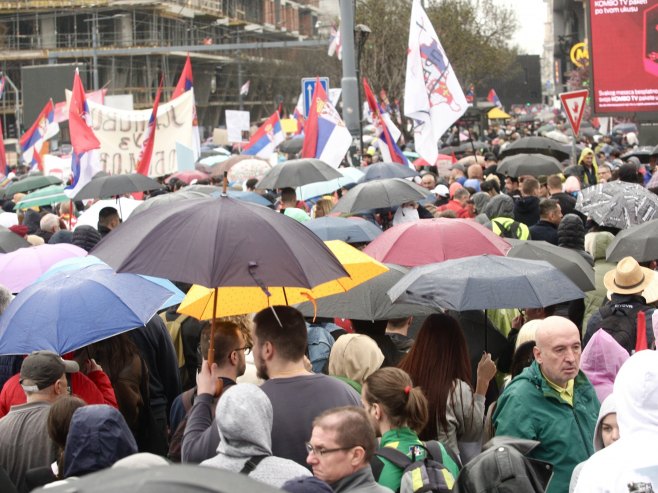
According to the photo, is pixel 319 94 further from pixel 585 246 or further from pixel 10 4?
pixel 10 4

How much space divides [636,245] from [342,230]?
2.25 m

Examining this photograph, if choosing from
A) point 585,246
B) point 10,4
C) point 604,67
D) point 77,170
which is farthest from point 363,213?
point 10,4

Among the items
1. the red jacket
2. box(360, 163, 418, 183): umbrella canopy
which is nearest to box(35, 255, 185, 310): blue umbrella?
the red jacket

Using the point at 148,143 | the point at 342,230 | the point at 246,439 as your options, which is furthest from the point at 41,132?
the point at 246,439

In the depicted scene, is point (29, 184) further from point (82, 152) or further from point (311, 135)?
point (311, 135)

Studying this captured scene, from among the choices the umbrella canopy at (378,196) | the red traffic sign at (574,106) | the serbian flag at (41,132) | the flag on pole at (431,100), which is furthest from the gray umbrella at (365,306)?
the serbian flag at (41,132)

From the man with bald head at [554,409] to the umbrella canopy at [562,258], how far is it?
8.81 feet

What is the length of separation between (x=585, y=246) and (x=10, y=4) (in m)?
69.5

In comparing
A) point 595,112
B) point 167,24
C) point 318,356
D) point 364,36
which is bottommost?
point 318,356

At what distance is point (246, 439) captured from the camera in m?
3.75

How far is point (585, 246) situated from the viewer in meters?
9.73

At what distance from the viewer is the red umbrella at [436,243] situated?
25.1ft

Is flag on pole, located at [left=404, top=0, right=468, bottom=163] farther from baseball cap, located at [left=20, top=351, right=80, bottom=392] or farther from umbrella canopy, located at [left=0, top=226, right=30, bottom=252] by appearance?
baseball cap, located at [left=20, top=351, right=80, bottom=392]

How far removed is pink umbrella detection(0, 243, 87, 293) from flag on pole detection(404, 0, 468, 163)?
742cm
